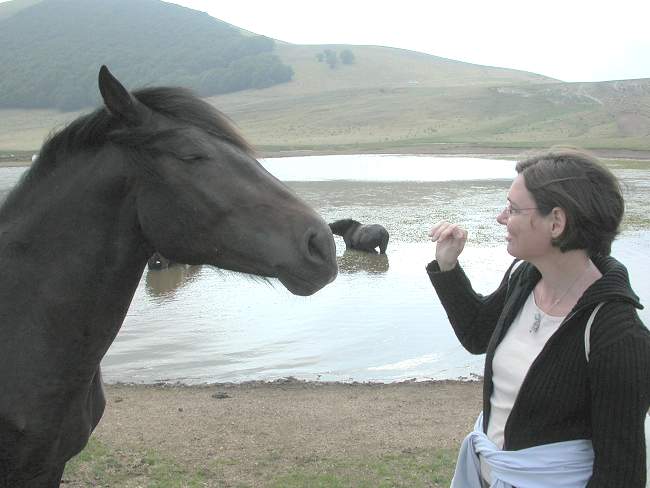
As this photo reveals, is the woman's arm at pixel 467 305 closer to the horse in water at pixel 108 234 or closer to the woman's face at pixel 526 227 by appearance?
the woman's face at pixel 526 227

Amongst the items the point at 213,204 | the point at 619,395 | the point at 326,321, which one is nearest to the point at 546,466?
the point at 619,395

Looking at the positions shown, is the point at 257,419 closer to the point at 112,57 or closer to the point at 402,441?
the point at 402,441

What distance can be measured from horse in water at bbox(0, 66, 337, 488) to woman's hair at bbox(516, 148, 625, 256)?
2.31 ft

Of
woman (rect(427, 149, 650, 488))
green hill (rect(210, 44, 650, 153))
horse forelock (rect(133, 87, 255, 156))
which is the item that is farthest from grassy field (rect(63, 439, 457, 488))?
green hill (rect(210, 44, 650, 153))

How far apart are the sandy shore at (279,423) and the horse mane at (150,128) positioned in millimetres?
3199

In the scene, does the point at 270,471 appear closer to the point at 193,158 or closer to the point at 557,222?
the point at 193,158

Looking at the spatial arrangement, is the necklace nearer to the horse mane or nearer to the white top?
the white top

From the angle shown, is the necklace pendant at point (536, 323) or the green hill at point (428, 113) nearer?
the necklace pendant at point (536, 323)

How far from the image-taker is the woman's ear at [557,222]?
2.06m

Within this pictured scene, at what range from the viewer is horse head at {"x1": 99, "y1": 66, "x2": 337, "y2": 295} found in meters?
2.06

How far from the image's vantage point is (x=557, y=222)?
207 centimetres

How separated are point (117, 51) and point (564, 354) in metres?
119

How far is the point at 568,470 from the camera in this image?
200cm

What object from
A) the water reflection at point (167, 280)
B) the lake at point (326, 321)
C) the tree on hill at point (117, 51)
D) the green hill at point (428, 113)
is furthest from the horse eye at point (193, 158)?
the tree on hill at point (117, 51)
